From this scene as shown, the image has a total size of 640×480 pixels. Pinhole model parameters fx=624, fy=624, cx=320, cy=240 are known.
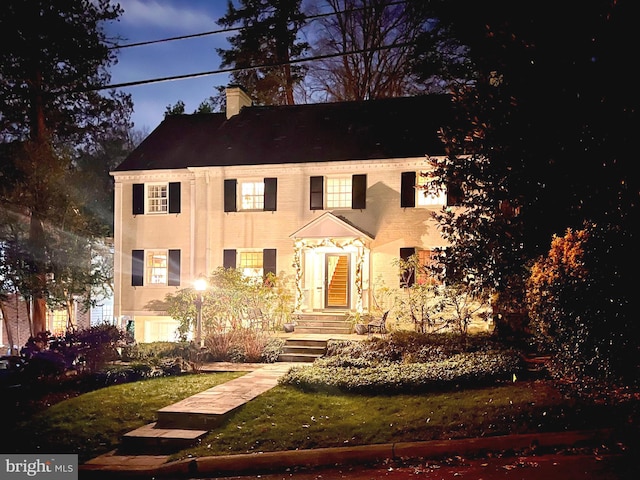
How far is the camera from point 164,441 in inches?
344

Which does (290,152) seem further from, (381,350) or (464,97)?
(464,97)

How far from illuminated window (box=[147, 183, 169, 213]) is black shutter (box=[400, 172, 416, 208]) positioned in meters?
8.52

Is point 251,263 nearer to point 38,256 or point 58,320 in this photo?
point 38,256

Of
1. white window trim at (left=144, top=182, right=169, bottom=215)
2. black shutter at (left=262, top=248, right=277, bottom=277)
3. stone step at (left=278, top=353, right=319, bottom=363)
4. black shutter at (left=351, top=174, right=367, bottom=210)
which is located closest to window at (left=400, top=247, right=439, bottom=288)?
→ black shutter at (left=351, top=174, right=367, bottom=210)

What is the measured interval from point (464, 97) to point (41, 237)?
14.5 metres

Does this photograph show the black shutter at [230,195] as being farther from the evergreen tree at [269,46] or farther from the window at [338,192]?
the evergreen tree at [269,46]

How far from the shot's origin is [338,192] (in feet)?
69.1

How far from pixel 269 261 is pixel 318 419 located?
39.9 feet

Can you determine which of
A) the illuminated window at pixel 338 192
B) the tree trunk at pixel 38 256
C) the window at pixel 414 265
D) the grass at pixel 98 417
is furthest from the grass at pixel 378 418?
the tree trunk at pixel 38 256

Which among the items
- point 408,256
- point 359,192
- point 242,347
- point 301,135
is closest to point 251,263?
point 359,192

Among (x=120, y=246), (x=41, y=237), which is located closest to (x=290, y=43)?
(x=120, y=246)

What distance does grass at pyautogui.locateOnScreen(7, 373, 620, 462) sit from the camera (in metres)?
8.13

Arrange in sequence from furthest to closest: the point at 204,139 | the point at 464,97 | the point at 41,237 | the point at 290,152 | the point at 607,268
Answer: the point at 204,139 → the point at 290,152 → the point at 41,237 → the point at 464,97 → the point at 607,268

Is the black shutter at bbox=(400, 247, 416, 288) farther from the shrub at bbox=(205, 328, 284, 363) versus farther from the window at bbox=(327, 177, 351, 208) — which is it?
the shrub at bbox=(205, 328, 284, 363)
